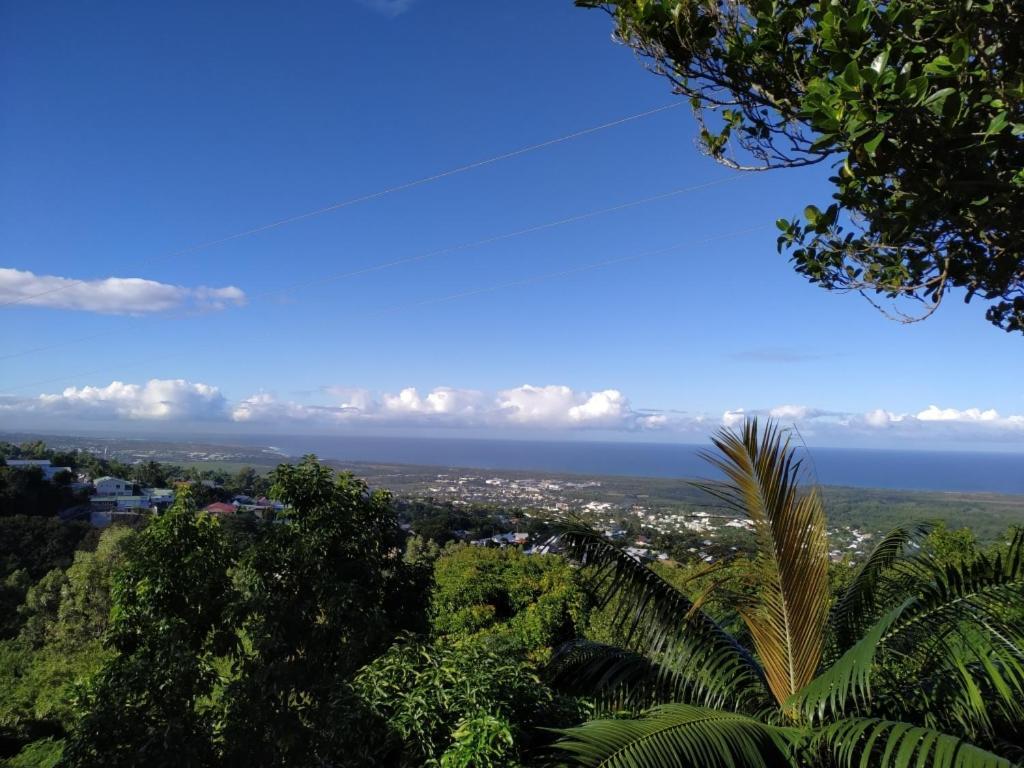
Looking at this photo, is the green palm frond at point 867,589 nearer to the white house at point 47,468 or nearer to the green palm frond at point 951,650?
the green palm frond at point 951,650

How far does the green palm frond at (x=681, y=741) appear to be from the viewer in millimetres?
2699

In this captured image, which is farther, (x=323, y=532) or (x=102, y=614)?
(x=102, y=614)

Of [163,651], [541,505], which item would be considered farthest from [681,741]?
[541,505]

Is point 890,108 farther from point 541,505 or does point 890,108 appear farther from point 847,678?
point 541,505

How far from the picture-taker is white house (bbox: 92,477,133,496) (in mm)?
41388

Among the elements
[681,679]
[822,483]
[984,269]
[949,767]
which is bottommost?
[681,679]

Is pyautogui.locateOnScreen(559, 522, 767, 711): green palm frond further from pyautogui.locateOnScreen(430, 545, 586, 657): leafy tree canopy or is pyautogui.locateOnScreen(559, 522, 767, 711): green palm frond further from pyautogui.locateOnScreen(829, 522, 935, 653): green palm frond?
pyautogui.locateOnScreen(430, 545, 586, 657): leafy tree canopy

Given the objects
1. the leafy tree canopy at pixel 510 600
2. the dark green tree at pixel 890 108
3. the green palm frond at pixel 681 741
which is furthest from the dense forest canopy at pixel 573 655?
the leafy tree canopy at pixel 510 600

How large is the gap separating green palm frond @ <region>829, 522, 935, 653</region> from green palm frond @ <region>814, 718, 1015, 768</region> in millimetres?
1019

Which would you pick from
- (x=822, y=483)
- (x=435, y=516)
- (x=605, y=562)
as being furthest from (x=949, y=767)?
(x=435, y=516)

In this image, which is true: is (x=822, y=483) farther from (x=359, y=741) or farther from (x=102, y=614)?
(x=102, y=614)

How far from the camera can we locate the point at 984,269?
327cm

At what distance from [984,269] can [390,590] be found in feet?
19.3

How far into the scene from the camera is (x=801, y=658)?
3.57 m
